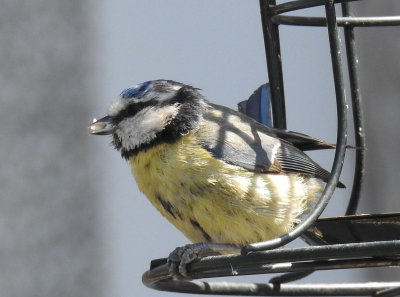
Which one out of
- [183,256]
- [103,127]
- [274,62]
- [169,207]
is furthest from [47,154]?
[183,256]

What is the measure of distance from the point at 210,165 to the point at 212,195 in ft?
0.33

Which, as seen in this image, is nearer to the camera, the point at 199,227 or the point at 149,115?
the point at 199,227

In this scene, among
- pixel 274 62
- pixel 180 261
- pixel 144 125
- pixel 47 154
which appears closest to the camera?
pixel 180 261

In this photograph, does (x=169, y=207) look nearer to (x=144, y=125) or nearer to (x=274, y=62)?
(x=144, y=125)

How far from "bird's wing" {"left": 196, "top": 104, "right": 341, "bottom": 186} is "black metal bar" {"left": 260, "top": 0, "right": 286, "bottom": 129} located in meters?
0.12

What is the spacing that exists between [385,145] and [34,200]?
178cm

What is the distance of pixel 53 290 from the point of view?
4480 mm

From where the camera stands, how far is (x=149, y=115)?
8.32 ft

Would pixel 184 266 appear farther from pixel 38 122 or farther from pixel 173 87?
pixel 38 122

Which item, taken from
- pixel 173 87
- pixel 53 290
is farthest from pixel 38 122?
pixel 173 87

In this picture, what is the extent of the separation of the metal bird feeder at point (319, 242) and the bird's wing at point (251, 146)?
16 cm

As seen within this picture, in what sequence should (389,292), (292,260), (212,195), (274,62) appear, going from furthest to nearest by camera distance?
(274,62) → (389,292) → (212,195) → (292,260)

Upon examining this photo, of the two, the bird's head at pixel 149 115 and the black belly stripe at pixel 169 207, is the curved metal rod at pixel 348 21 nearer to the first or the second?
the bird's head at pixel 149 115

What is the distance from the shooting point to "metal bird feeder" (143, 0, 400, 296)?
1873mm
